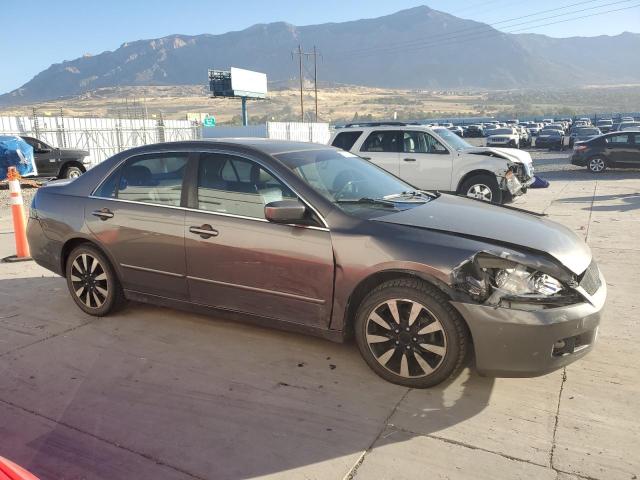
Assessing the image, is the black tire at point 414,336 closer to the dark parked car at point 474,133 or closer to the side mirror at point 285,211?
the side mirror at point 285,211

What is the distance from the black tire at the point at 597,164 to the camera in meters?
18.8

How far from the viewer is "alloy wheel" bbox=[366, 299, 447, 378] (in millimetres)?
3238

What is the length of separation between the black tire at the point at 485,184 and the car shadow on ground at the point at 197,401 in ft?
23.5

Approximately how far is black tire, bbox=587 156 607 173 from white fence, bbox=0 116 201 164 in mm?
16867

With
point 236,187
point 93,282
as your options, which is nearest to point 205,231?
point 236,187

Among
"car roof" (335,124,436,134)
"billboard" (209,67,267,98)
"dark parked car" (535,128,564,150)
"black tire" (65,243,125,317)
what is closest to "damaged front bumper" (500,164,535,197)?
"car roof" (335,124,436,134)

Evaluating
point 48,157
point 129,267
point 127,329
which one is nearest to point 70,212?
point 129,267

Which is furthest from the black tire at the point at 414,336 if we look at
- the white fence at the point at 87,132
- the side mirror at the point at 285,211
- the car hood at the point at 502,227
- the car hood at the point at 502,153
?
the white fence at the point at 87,132

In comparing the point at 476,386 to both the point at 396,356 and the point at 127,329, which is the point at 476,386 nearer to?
the point at 396,356

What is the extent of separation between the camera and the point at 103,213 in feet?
14.8

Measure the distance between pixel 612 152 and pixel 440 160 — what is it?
11.3 m

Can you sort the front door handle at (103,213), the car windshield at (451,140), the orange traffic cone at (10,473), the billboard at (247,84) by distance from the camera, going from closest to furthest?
1. the orange traffic cone at (10,473)
2. the front door handle at (103,213)
3. the car windshield at (451,140)
4. the billboard at (247,84)

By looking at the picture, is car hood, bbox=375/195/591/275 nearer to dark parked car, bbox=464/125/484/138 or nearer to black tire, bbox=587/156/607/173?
black tire, bbox=587/156/607/173

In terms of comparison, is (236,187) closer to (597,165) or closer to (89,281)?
(89,281)
